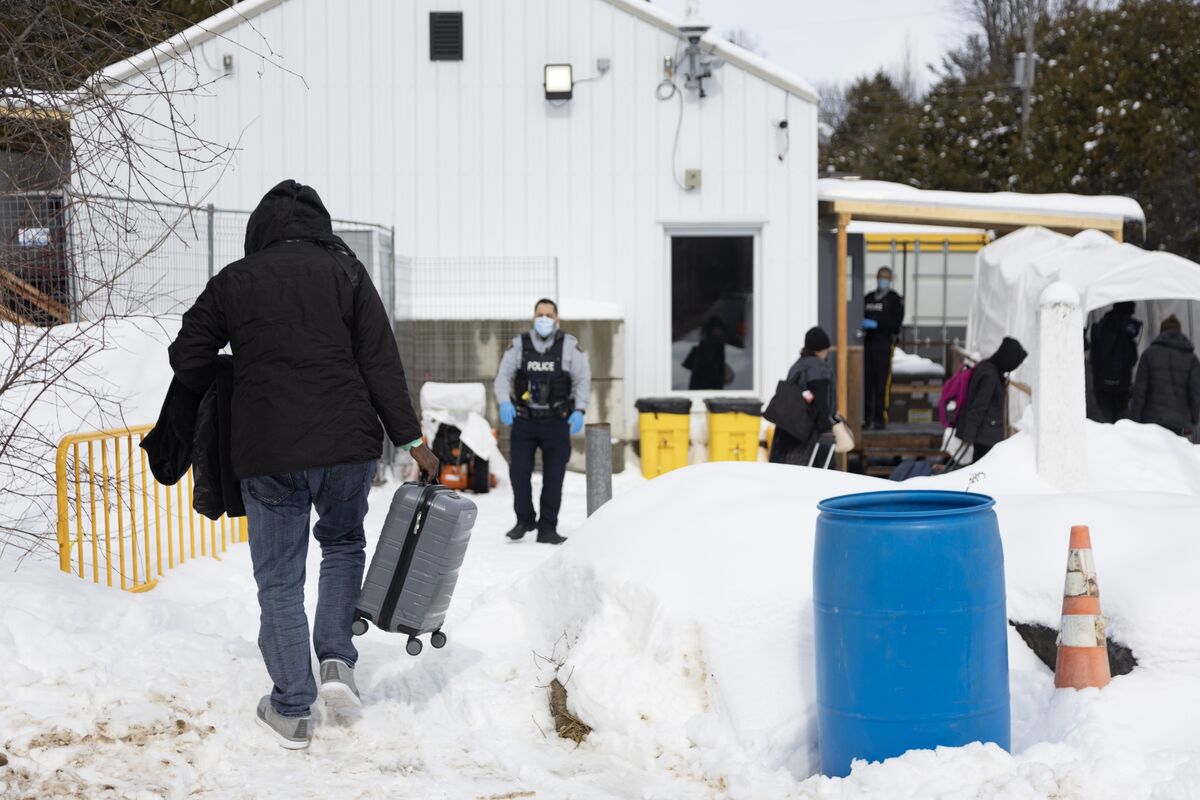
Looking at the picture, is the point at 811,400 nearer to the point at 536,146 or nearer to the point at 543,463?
the point at 543,463

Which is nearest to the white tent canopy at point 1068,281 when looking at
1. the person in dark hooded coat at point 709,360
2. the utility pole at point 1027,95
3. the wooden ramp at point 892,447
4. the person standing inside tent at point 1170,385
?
the person standing inside tent at point 1170,385

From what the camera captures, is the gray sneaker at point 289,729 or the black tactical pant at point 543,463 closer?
the gray sneaker at point 289,729

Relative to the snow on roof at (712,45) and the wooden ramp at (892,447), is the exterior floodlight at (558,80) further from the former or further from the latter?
the wooden ramp at (892,447)

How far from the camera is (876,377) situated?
1716cm

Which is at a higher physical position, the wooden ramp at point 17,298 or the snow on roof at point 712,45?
the snow on roof at point 712,45

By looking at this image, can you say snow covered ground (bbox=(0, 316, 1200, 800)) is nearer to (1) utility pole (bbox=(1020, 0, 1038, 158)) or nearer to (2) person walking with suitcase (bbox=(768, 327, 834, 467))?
(2) person walking with suitcase (bbox=(768, 327, 834, 467))

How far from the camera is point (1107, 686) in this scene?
15.6 ft

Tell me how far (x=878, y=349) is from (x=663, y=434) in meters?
4.23

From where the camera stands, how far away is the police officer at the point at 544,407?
1002cm

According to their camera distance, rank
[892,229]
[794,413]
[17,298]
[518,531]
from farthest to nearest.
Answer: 1. [892,229]
2. [794,413]
3. [518,531]
4. [17,298]

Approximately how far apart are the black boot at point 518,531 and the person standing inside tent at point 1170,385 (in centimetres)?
646

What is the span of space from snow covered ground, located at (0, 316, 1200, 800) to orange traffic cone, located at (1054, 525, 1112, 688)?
8 centimetres

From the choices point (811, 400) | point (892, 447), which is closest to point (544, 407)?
point (811, 400)

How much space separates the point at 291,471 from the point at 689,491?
2.21 meters
